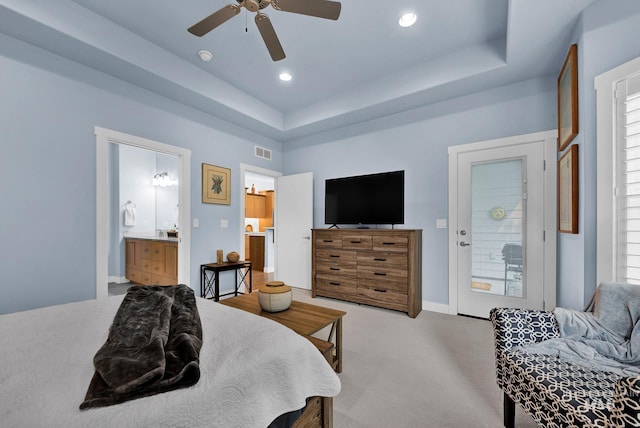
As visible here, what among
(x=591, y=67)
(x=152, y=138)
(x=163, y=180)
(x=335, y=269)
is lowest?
(x=335, y=269)

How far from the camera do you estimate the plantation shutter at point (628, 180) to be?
1558mm

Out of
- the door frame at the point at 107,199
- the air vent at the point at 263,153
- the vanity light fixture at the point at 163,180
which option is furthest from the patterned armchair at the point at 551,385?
the vanity light fixture at the point at 163,180

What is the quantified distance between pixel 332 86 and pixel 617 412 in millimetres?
3576

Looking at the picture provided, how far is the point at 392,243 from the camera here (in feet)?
10.5

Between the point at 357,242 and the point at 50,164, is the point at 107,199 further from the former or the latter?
the point at 357,242

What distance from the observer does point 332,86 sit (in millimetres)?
3447

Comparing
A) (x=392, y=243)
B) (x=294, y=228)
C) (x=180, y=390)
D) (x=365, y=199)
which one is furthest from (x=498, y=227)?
(x=180, y=390)

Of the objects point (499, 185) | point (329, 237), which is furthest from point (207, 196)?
point (499, 185)

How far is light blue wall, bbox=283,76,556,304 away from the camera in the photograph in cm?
281

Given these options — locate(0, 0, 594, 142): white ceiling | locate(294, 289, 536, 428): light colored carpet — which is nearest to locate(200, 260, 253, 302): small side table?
locate(294, 289, 536, 428): light colored carpet

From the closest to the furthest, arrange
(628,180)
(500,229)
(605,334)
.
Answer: (605,334) < (628,180) < (500,229)

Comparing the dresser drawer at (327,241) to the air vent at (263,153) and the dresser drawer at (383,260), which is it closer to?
the dresser drawer at (383,260)

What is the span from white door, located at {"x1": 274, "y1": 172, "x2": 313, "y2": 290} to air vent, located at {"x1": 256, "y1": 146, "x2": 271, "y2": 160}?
1.42ft

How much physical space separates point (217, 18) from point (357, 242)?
268 centimetres
